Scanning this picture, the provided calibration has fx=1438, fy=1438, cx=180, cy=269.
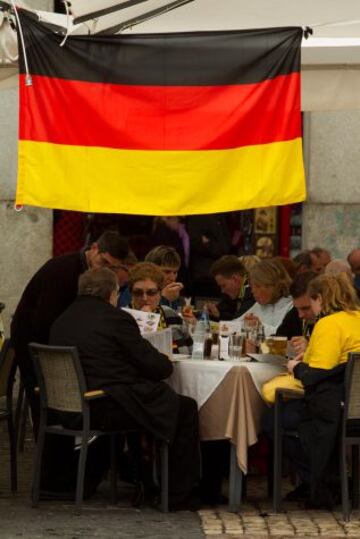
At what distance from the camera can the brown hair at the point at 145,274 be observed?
9.85 m

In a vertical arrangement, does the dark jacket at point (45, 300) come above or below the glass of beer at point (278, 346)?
above

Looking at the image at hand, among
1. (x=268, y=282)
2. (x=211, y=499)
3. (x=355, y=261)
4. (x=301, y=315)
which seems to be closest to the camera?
(x=211, y=499)

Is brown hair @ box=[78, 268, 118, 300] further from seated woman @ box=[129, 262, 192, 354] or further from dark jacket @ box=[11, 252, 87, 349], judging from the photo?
seated woman @ box=[129, 262, 192, 354]

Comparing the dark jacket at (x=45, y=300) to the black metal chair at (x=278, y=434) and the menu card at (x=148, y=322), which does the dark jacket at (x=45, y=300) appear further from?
the black metal chair at (x=278, y=434)

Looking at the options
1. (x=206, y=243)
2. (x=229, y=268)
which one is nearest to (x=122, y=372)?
(x=229, y=268)

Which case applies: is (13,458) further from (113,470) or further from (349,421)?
(349,421)

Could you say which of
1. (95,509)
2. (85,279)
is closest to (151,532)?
(95,509)

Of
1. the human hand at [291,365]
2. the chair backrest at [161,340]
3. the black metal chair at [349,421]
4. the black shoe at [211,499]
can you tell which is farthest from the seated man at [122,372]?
the black metal chair at [349,421]

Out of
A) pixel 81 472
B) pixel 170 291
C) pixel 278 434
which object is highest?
pixel 170 291

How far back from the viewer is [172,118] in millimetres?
8133

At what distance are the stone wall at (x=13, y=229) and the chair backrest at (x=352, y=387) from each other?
618 cm

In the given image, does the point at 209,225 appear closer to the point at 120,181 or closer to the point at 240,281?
the point at 240,281

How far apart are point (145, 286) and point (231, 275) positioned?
7.33 ft

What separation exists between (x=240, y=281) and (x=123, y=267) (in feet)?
6.82
